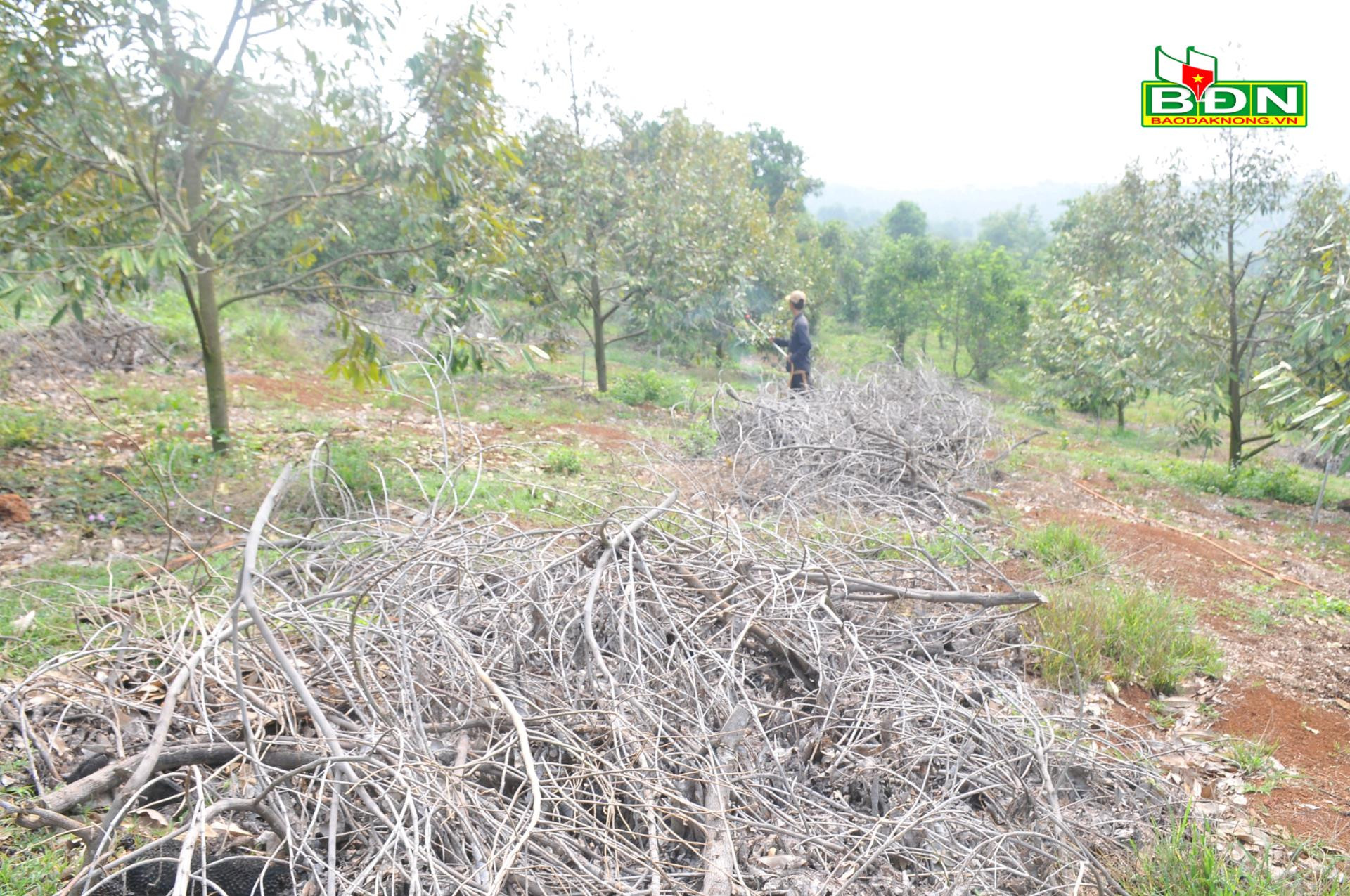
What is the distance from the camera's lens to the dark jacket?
842 centimetres

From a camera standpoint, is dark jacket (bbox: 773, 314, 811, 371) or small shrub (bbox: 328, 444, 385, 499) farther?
dark jacket (bbox: 773, 314, 811, 371)

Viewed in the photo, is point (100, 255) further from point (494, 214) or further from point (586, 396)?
point (586, 396)

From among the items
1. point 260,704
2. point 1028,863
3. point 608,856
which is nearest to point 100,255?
point 260,704

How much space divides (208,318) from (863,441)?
205 inches

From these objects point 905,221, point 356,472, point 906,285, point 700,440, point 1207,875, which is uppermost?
point 905,221

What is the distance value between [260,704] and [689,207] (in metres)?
9.90

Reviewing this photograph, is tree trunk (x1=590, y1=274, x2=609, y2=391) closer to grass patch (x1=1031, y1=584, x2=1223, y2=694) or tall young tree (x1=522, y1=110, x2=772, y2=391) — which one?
tall young tree (x1=522, y1=110, x2=772, y2=391)

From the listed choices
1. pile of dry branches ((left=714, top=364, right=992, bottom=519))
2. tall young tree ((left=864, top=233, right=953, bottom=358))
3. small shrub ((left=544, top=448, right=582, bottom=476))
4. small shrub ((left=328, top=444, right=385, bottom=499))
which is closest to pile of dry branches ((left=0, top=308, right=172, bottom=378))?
small shrub ((left=328, top=444, right=385, bottom=499))

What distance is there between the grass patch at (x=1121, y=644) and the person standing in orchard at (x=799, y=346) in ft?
15.2

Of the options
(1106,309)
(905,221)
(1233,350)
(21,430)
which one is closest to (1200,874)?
(21,430)

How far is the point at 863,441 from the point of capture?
680 cm

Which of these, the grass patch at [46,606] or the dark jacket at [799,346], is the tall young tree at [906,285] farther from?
the grass patch at [46,606]

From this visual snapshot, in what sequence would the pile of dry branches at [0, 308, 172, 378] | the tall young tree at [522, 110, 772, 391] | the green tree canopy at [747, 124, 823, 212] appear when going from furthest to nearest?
1. the green tree canopy at [747, 124, 823, 212]
2. the tall young tree at [522, 110, 772, 391]
3. the pile of dry branches at [0, 308, 172, 378]

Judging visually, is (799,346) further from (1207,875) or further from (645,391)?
(1207,875)
